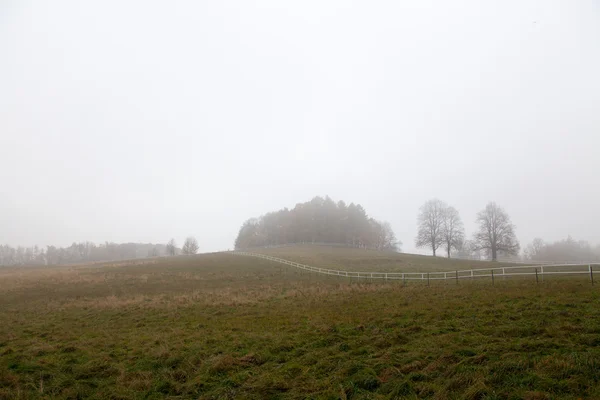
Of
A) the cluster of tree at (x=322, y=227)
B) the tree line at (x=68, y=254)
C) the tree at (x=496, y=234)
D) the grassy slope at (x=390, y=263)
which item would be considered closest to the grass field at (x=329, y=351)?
the grassy slope at (x=390, y=263)

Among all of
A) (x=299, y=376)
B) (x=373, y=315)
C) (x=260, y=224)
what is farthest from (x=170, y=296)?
(x=260, y=224)

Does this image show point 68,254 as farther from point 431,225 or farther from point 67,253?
point 431,225

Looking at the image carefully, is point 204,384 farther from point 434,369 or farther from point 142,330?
point 142,330

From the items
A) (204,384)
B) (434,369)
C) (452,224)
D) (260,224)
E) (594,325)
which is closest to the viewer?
(434,369)

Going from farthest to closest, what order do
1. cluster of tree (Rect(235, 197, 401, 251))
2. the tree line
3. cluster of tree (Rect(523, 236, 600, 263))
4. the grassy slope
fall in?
the tree line < cluster of tree (Rect(235, 197, 401, 251)) < cluster of tree (Rect(523, 236, 600, 263)) < the grassy slope

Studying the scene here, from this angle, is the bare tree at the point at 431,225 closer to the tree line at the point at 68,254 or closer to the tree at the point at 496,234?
the tree at the point at 496,234

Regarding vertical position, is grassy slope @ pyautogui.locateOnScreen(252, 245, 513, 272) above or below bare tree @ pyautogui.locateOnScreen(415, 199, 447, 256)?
below

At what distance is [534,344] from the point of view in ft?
27.3

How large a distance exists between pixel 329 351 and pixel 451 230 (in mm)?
68238

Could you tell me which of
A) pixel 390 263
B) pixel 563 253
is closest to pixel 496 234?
pixel 390 263

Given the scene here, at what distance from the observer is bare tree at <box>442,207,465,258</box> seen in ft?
228

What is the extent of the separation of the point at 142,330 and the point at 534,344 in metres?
14.3

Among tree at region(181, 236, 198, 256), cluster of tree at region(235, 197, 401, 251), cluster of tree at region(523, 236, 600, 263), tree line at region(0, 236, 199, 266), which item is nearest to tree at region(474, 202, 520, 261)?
cluster of tree at region(523, 236, 600, 263)

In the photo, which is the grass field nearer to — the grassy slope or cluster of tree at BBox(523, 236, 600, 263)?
the grassy slope
